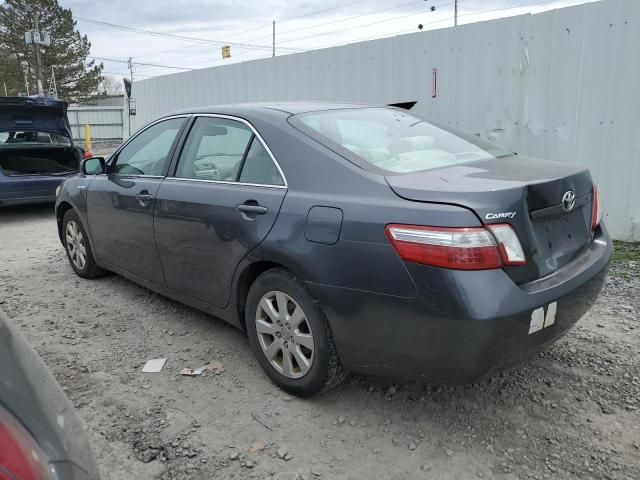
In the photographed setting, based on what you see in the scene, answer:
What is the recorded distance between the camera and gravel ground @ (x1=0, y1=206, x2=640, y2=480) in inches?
96.3

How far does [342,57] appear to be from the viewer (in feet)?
26.0

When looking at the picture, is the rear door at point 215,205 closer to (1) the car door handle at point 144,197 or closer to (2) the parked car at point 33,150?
(1) the car door handle at point 144,197

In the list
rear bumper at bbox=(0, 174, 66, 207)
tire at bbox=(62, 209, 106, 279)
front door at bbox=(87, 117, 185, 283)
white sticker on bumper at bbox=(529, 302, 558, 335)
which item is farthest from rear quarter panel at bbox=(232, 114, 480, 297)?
rear bumper at bbox=(0, 174, 66, 207)

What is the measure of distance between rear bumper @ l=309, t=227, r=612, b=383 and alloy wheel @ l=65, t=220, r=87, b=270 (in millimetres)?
3220

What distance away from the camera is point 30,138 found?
28.8ft

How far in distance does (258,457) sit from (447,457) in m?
0.88

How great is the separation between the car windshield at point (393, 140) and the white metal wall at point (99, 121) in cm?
2694

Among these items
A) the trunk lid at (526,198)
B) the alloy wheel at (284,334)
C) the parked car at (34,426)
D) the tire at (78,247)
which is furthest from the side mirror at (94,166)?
the parked car at (34,426)

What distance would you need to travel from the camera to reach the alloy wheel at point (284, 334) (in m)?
2.81

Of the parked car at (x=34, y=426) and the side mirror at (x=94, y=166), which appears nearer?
the parked car at (x=34, y=426)

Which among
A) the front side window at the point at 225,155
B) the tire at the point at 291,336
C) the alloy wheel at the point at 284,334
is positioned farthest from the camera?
the front side window at the point at 225,155

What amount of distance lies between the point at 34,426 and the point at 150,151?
3158 mm

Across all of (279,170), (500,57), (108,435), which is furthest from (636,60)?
(108,435)

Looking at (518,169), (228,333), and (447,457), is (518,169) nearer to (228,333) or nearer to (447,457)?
(447,457)
